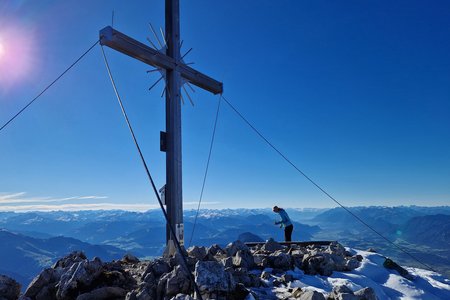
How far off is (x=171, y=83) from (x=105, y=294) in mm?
6143

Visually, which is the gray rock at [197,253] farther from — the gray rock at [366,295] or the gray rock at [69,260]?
the gray rock at [366,295]

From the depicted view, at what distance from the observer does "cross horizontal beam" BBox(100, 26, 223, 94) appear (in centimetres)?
777

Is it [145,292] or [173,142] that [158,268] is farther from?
[173,142]

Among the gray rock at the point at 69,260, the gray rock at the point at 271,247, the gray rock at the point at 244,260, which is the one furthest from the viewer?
the gray rock at the point at 271,247

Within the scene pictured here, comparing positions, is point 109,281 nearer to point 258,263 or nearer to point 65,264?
point 65,264

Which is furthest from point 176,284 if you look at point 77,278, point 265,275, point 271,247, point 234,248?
point 271,247

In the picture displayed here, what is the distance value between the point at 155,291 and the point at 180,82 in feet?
20.9

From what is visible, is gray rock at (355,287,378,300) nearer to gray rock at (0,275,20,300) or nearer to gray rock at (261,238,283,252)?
gray rock at (261,238,283,252)

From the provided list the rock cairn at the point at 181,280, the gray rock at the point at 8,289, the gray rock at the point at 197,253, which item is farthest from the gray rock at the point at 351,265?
the gray rock at the point at 8,289

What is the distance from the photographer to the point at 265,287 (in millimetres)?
5637

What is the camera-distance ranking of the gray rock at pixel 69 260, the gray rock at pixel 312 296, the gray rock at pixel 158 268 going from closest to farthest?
the gray rock at pixel 312 296 → the gray rock at pixel 158 268 → the gray rock at pixel 69 260

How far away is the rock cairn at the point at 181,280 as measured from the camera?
4.71 metres

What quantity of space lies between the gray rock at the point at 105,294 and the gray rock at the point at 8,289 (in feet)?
4.30

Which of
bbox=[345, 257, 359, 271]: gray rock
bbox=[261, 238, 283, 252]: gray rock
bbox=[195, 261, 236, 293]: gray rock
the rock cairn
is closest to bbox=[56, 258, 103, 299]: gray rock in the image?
the rock cairn
